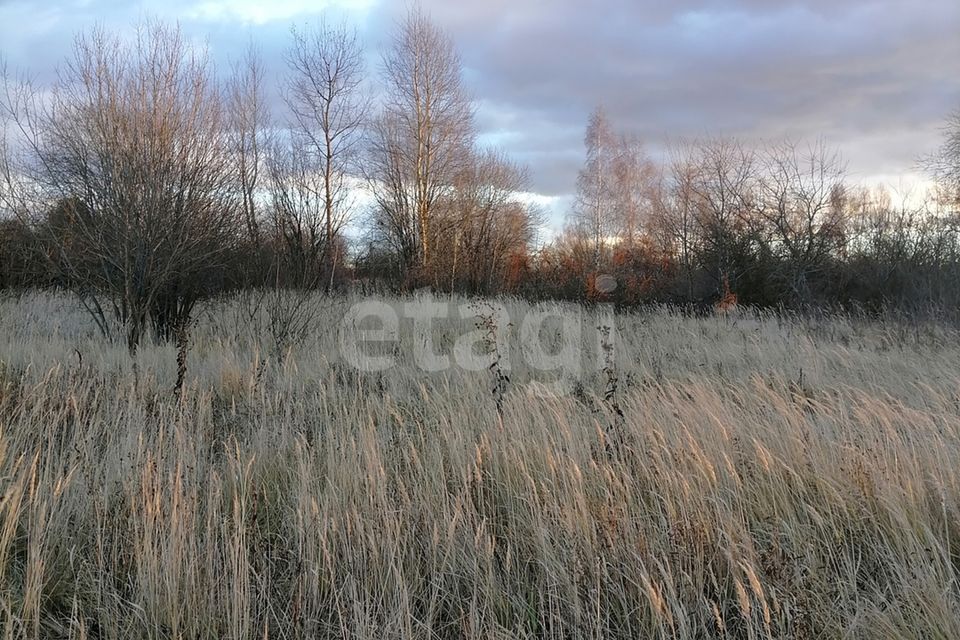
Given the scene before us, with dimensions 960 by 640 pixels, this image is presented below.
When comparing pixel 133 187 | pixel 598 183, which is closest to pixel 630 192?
pixel 598 183

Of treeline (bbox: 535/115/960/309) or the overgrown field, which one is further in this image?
treeline (bbox: 535/115/960/309)

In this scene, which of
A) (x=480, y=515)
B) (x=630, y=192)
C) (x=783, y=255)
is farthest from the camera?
(x=630, y=192)

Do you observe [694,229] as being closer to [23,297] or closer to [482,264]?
[482,264]

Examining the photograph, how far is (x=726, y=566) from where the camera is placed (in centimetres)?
204

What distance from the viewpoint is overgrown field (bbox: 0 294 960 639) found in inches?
68.8

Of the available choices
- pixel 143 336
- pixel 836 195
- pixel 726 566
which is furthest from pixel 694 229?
pixel 726 566

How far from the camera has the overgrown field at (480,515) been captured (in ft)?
5.74

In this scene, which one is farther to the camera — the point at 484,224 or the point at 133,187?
the point at 484,224

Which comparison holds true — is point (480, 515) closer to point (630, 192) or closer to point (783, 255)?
point (783, 255)

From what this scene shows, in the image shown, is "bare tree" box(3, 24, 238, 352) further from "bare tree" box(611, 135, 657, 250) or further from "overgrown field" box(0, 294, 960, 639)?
"bare tree" box(611, 135, 657, 250)

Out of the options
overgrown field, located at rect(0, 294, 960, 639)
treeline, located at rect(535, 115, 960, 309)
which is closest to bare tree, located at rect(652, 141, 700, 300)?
treeline, located at rect(535, 115, 960, 309)

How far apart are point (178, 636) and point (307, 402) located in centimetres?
235

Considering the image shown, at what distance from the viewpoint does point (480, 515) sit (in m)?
2.44

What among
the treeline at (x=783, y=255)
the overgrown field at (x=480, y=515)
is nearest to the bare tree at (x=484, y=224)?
the treeline at (x=783, y=255)
